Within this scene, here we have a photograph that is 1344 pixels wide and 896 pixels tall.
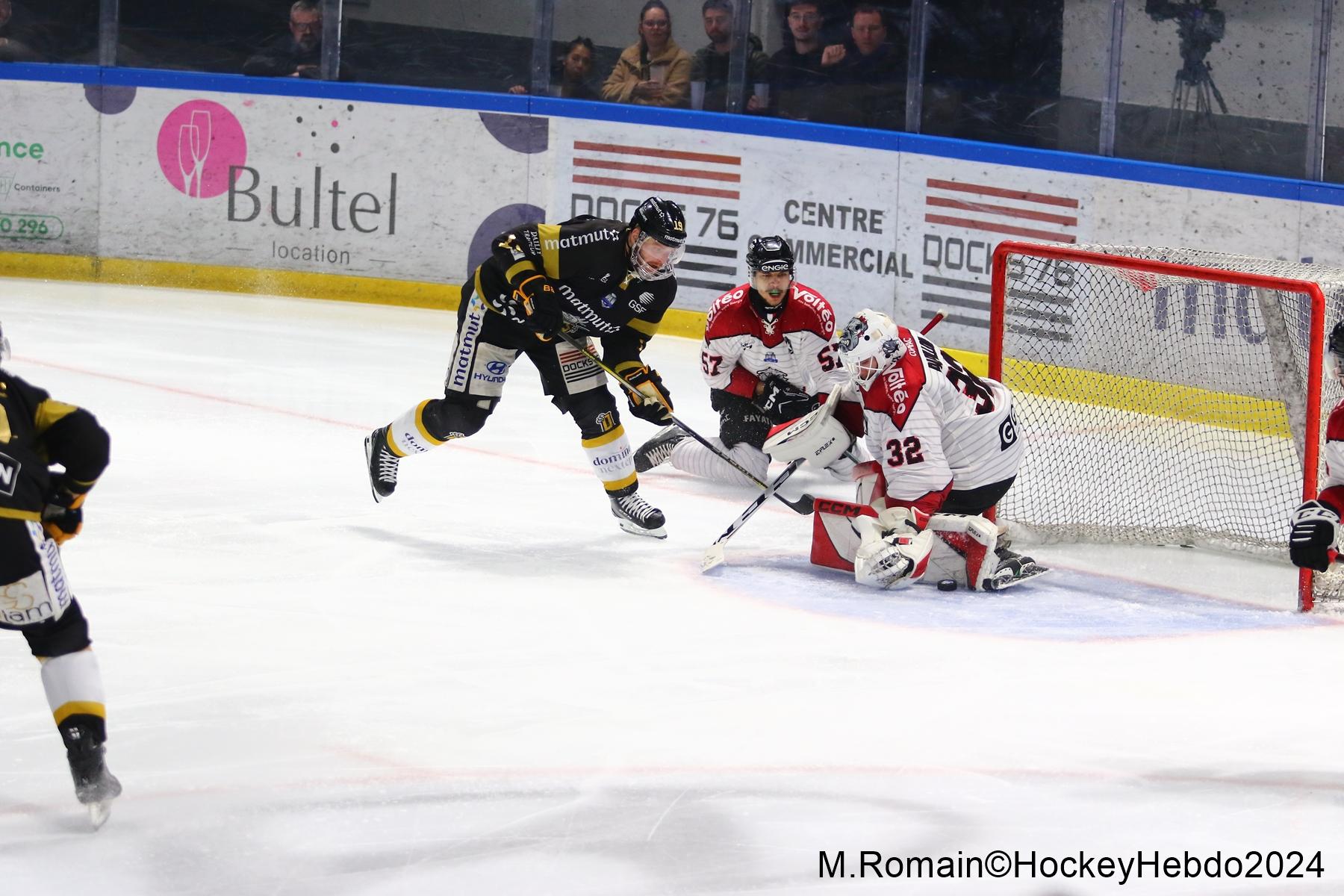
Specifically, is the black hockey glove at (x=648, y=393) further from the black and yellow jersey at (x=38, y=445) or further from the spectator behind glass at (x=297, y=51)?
the spectator behind glass at (x=297, y=51)

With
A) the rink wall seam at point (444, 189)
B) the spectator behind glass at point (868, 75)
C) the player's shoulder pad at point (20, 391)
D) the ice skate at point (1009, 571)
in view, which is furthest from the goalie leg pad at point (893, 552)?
the spectator behind glass at point (868, 75)

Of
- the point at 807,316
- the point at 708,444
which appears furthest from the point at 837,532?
the point at 807,316

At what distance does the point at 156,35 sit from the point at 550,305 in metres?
5.17

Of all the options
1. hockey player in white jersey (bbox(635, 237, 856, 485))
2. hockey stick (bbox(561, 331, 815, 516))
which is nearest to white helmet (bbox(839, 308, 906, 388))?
hockey stick (bbox(561, 331, 815, 516))

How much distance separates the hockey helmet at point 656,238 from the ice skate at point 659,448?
1.07 meters

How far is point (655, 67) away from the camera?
881 centimetres

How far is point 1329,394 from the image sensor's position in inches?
199

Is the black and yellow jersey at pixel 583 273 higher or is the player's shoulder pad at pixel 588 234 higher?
the player's shoulder pad at pixel 588 234

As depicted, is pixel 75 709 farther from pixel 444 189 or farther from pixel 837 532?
pixel 444 189

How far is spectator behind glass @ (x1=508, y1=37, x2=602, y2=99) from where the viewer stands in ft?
29.4

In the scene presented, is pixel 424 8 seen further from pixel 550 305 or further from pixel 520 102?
pixel 550 305

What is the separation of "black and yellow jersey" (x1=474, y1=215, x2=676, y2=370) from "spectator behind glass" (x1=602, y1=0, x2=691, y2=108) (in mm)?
3673

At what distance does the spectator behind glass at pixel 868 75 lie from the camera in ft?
27.2

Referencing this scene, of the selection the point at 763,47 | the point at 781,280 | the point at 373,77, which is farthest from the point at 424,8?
the point at 781,280
